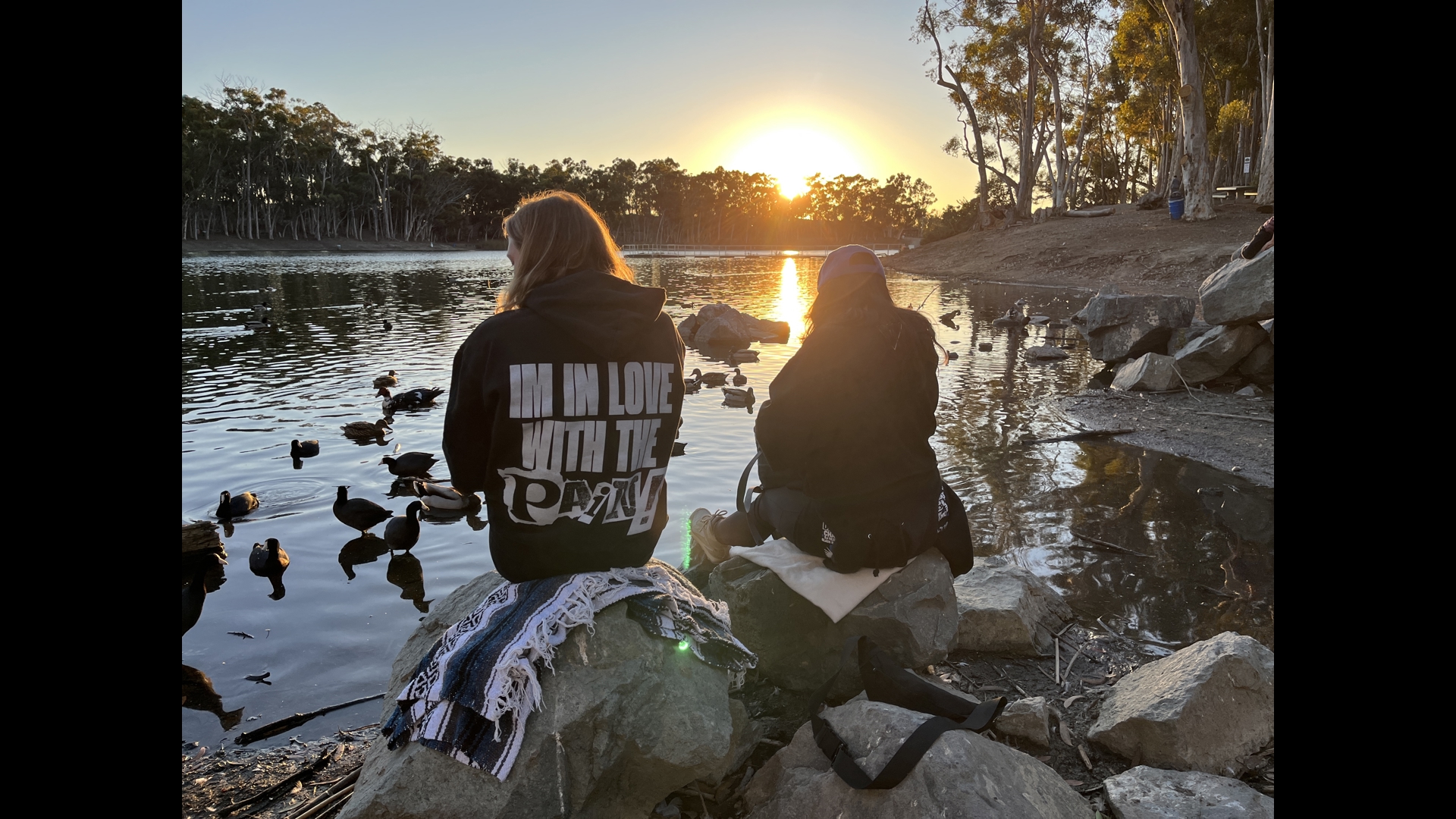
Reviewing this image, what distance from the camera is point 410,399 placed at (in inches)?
397

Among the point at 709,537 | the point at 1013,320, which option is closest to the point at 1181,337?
the point at 1013,320

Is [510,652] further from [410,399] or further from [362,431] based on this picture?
[410,399]

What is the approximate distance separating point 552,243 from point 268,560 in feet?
12.1

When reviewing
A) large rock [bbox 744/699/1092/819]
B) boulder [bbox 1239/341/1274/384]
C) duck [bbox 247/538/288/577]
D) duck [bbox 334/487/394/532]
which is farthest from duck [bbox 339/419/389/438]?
boulder [bbox 1239/341/1274/384]

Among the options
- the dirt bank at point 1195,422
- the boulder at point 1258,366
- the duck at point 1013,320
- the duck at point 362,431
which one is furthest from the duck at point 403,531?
the duck at point 1013,320

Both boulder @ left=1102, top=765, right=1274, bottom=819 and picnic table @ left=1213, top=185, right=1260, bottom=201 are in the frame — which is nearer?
boulder @ left=1102, top=765, right=1274, bottom=819

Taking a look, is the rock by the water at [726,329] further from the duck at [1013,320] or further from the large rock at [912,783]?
the large rock at [912,783]

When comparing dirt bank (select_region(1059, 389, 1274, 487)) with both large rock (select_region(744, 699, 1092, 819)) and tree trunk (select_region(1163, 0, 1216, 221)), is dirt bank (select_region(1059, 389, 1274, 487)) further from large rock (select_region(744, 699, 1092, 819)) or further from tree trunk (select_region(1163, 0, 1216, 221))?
tree trunk (select_region(1163, 0, 1216, 221))

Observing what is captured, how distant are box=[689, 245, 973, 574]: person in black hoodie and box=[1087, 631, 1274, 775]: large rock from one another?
104cm

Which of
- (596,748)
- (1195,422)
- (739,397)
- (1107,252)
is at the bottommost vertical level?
(596,748)

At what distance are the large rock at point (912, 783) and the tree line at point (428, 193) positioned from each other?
52.5 m

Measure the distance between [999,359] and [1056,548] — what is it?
9.06m

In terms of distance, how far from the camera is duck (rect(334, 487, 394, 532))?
6.07m

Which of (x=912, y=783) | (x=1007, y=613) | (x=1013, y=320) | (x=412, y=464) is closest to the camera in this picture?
(x=912, y=783)
